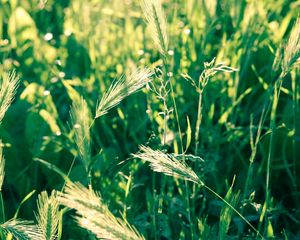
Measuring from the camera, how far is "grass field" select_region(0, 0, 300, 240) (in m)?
1.12

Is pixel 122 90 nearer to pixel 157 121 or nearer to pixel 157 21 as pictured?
pixel 157 21

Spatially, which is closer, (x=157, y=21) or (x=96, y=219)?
(x=96, y=219)

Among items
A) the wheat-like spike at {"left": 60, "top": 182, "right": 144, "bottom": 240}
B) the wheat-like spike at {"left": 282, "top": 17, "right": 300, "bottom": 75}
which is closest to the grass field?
the wheat-like spike at {"left": 282, "top": 17, "right": 300, "bottom": 75}

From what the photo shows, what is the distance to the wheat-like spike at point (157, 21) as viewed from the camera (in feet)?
2.93

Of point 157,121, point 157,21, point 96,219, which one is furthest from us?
point 157,121

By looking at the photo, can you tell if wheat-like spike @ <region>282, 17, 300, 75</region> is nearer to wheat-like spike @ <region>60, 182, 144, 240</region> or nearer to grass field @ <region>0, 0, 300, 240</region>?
grass field @ <region>0, 0, 300, 240</region>

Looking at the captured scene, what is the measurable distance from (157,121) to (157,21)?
429 millimetres

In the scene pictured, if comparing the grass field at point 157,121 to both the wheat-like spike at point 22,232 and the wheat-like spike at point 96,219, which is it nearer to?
the wheat-like spike at point 22,232

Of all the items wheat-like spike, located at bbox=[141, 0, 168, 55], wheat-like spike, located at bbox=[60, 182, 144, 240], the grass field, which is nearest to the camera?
wheat-like spike, located at bbox=[60, 182, 144, 240]

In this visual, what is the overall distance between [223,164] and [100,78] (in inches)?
17.1

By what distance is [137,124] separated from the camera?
146 centimetres

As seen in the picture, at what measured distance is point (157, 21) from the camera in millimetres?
903

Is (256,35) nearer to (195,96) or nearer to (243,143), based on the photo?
(195,96)

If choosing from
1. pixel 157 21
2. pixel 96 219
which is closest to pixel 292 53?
pixel 157 21
